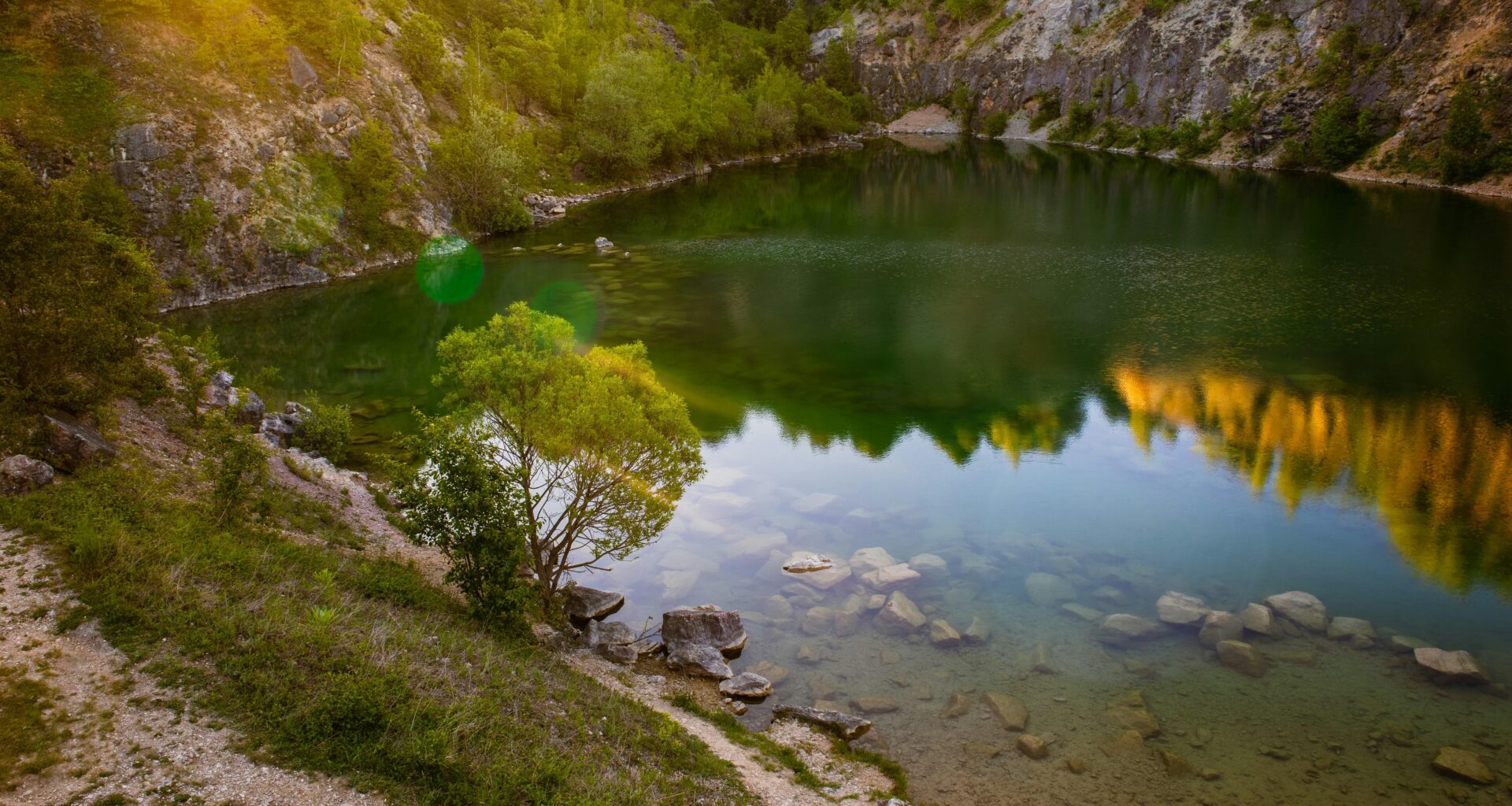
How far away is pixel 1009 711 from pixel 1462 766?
951 centimetres

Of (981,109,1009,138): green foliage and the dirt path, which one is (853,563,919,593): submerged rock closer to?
the dirt path

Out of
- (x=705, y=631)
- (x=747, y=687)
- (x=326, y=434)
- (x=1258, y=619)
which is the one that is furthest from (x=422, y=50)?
(x=1258, y=619)

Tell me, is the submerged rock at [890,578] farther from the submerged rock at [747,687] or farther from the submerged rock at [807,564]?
the submerged rock at [747,687]

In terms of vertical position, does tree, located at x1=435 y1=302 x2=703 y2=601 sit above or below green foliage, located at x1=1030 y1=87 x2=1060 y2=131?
below

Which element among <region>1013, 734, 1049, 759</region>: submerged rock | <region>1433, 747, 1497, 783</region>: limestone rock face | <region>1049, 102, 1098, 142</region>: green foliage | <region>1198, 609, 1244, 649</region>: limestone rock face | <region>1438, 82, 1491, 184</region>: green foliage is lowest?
<region>1013, 734, 1049, 759</region>: submerged rock

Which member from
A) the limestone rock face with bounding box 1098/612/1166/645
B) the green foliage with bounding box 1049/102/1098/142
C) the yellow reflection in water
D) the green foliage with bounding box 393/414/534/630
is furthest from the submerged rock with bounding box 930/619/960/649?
the green foliage with bounding box 1049/102/1098/142

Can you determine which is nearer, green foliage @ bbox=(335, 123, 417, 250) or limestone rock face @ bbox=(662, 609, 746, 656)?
limestone rock face @ bbox=(662, 609, 746, 656)

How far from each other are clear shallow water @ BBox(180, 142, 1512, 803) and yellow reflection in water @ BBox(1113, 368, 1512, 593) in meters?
0.15

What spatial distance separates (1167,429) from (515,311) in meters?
28.3

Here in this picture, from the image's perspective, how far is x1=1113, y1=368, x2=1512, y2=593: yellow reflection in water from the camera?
95.3 feet

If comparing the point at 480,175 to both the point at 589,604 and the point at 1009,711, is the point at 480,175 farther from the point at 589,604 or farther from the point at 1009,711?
the point at 1009,711

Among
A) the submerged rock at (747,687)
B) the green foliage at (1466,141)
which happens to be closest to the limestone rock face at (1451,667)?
the submerged rock at (747,687)

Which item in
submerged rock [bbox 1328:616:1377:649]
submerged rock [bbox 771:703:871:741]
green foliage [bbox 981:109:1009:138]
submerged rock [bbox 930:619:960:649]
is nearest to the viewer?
submerged rock [bbox 771:703:871:741]

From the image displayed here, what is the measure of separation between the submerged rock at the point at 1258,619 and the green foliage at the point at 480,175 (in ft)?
229
